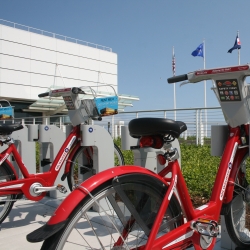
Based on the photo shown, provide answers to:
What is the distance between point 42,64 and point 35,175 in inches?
884

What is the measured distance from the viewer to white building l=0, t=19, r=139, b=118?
23.0 m

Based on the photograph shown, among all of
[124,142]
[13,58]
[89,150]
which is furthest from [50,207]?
[13,58]

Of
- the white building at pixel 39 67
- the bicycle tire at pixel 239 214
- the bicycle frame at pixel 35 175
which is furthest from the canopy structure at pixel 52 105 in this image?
the bicycle tire at pixel 239 214

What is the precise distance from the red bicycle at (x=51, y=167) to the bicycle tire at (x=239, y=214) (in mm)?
1928

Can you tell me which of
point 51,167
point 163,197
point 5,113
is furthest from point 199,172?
point 5,113

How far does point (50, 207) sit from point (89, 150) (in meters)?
0.92

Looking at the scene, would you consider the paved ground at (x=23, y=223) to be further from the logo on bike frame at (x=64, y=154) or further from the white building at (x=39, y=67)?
the white building at (x=39, y=67)

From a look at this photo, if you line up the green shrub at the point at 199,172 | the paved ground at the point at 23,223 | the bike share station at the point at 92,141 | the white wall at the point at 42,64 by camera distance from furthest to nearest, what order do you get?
the white wall at the point at 42,64, the green shrub at the point at 199,172, the paved ground at the point at 23,223, the bike share station at the point at 92,141

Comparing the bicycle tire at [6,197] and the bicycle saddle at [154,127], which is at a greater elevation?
the bicycle saddle at [154,127]

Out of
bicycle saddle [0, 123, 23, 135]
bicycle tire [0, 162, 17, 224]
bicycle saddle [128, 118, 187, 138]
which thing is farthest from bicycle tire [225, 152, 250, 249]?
bicycle saddle [0, 123, 23, 135]

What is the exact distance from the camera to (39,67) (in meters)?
24.9

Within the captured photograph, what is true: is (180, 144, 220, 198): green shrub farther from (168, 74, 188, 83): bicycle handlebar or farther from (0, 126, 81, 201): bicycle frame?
(168, 74, 188, 83): bicycle handlebar

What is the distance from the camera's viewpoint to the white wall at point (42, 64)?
75.3 ft

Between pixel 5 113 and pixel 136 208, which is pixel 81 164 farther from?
pixel 5 113
